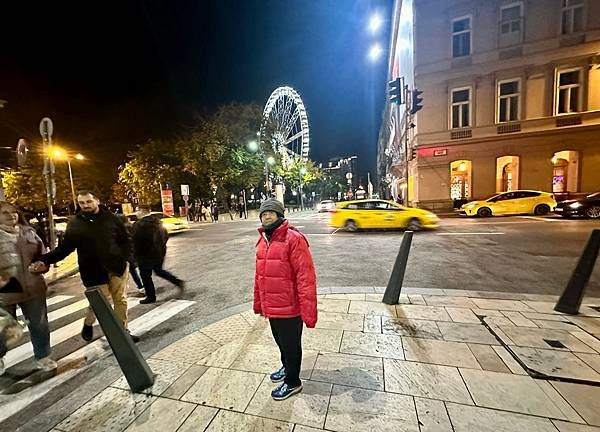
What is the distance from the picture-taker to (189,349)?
359 cm

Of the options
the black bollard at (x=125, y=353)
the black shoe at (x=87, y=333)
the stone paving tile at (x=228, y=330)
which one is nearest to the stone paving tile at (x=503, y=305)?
the stone paving tile at (x=228, y=330)

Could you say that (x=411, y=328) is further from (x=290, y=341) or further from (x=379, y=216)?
(x=379, y=216)

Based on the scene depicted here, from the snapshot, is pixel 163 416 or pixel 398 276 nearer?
pixel 163 416

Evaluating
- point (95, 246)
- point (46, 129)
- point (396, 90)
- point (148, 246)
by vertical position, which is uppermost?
point (396, 90)

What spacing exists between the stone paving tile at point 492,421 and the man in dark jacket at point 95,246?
3640 millimetres

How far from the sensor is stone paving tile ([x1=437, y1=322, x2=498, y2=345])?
3.46 m

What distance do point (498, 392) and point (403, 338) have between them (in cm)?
112

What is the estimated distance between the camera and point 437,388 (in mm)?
2641

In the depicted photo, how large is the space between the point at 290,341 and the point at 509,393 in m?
2.00

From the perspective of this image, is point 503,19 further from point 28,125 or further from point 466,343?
point 28,125

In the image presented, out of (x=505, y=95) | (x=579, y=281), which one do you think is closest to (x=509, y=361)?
(x=579, y=281)

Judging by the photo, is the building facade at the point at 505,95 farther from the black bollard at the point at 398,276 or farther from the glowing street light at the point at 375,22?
the black bollard at the point at 398,276

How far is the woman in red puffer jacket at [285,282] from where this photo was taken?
2.44 metres

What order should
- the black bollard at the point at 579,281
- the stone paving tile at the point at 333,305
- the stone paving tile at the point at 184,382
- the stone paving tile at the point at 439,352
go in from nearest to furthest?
the stone paving tile at the point at 184,382 → the stone paving tile at the point at 439,352 → the black bollard at the point at 579,281 → the stone paving tile at the point at 333,305
